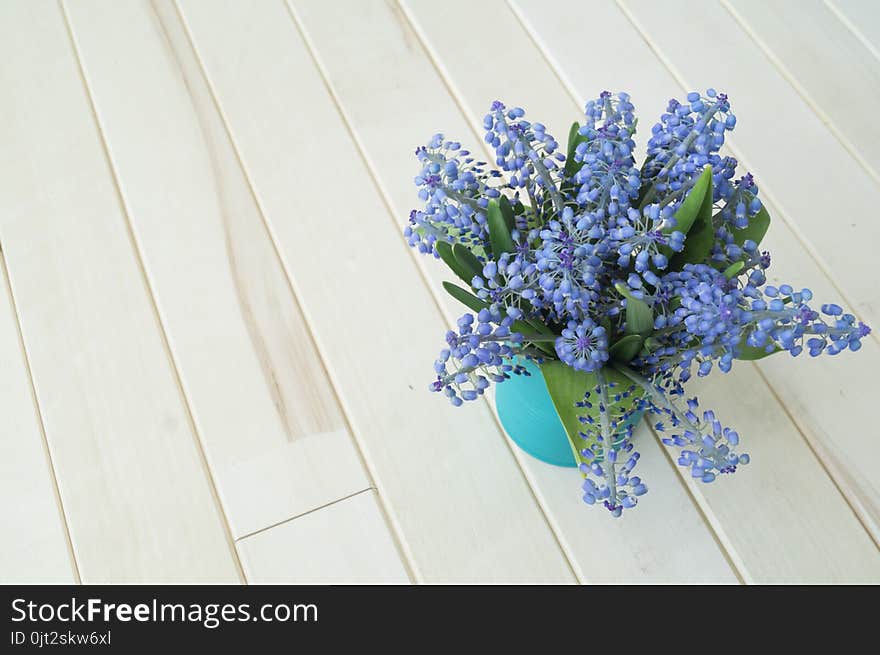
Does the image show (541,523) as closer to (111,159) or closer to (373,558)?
(373,558)

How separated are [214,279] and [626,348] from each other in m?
0.68

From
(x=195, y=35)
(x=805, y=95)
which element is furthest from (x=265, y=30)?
(x=805, y=95)

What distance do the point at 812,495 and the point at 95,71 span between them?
50.3 inches

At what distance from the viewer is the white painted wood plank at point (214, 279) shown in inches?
49.4

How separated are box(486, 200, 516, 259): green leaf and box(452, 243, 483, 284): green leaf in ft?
0.08

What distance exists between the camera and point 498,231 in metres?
0.94

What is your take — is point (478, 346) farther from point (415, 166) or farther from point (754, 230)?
point (415, 166)

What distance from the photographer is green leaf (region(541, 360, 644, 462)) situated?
3.17ft

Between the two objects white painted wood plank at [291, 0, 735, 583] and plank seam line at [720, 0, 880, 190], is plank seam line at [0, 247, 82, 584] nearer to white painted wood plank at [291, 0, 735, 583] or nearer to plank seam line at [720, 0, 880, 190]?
white painted wood plank at [291, 0, 735, 583]

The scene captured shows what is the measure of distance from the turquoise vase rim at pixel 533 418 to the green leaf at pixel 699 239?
7.9 inches

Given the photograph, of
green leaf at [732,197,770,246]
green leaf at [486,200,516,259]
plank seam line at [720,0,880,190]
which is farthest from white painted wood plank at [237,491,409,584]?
plank seam line at [720,0,880,190]

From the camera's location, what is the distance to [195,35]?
5.43 ft

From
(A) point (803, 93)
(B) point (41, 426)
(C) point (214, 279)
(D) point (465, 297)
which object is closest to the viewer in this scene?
(D) point (465, 297)

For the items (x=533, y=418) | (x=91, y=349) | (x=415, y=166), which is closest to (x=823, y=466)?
(x=533, y=418)
